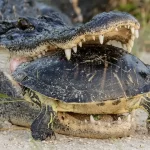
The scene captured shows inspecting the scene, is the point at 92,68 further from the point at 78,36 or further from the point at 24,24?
the point at 24,24

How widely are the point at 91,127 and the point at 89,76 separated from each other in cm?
36

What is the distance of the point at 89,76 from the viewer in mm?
3738

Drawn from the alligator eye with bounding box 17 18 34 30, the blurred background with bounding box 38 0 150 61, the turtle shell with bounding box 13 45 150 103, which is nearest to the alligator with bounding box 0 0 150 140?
the turtle shell with bounding box 13 45 150 103

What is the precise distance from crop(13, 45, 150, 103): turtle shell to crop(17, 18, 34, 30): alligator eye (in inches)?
32.8

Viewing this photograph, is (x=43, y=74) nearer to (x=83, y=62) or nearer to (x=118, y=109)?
(x=83, y=62)

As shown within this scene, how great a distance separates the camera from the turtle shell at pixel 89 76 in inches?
144

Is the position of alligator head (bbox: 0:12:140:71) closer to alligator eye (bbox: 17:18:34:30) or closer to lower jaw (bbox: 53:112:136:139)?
alligator eye (bbox: 17:18:34:30)

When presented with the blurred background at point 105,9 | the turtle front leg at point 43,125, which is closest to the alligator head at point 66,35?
Result: the turtle front leg at point 43,125

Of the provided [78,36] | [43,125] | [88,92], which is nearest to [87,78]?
[88,92]

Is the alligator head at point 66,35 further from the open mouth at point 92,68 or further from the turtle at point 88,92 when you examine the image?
the turtle at point 88,92

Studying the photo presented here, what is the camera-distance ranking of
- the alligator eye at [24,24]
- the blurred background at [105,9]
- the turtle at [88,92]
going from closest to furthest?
the turtle at [88,92]
the alligator eye at [24,24]
the blurred background at [105,9]

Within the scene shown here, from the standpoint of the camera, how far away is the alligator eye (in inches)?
187

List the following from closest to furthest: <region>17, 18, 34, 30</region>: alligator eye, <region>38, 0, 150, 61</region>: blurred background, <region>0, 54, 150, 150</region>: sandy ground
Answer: <region>0, 54, 150, 150</region>: sandy ground
<region>17, 18, 34, 30</region>: alligator eye
<region>38, 0, 150, 61</region>: blurred background

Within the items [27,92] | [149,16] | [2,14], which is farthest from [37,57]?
[149,16]
